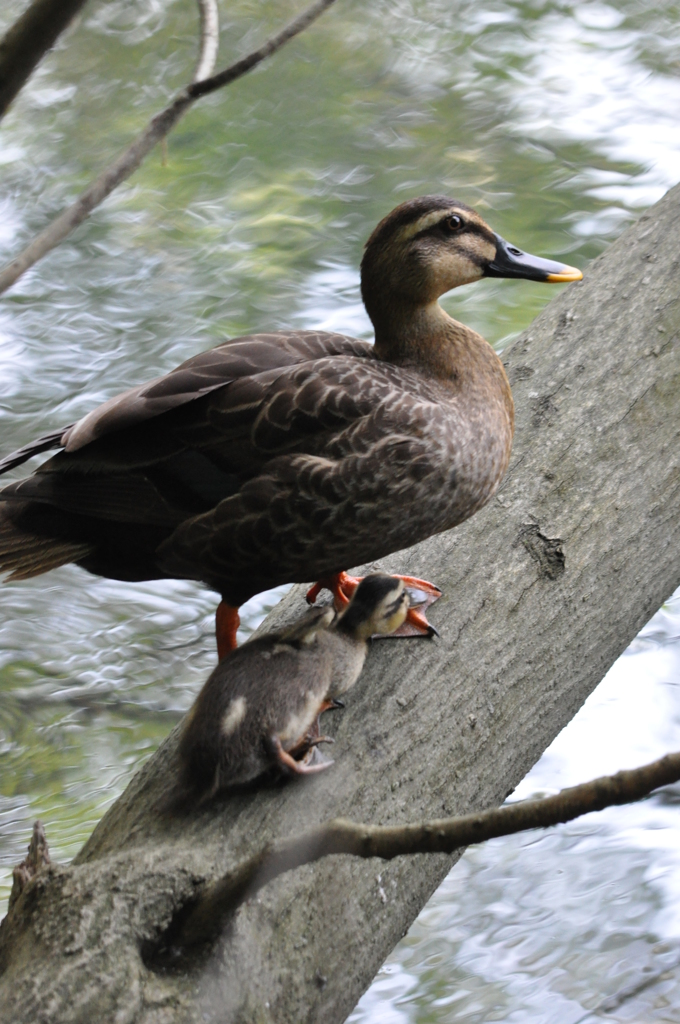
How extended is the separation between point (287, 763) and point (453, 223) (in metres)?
1.31

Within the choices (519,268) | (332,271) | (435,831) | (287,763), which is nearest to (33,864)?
(287,763)

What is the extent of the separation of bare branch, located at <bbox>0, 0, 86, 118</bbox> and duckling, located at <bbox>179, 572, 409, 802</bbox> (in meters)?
1.24

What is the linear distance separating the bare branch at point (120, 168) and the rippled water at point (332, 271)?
2.40 m

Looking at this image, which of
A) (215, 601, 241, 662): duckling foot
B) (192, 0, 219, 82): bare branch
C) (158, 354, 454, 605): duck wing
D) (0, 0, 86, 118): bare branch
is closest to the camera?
(0, 0, 86, 118): bare branch

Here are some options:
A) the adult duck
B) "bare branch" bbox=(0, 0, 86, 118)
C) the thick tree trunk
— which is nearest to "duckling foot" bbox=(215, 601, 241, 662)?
the adult duck

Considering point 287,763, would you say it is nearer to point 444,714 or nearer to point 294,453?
point 444,714

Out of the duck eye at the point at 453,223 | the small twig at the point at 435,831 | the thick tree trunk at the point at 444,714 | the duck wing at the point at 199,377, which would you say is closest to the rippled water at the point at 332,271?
the thick tree trunk at the point at 444,714

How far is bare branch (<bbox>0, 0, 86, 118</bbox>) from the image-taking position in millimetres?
1239

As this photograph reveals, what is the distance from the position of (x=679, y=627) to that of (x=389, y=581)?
87.9 inches

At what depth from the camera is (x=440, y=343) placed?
8.96 feet

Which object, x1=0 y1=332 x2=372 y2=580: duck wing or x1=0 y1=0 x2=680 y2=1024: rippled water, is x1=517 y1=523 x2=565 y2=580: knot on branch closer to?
x1=0 y1=332 x2=372 y2=580: duck wing

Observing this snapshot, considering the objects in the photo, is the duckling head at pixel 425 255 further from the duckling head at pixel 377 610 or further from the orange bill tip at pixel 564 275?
the duckling head at pixel 377 610

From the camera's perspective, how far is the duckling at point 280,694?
84.0 inches

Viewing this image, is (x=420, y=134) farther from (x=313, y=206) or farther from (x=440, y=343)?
(x=440, y=343)
